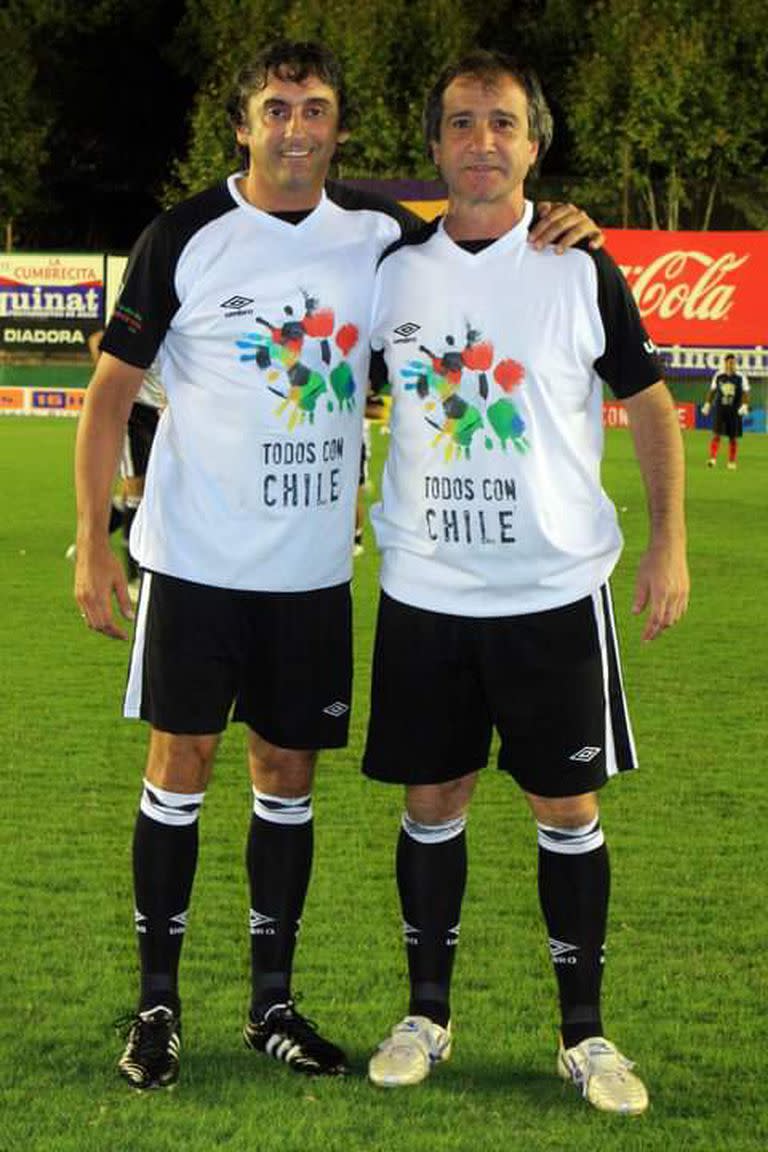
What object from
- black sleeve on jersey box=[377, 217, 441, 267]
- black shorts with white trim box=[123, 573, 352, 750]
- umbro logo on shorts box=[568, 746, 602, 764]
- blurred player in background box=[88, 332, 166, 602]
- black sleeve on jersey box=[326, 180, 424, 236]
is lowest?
blurred player in background box=[88, 332, 166, 602]

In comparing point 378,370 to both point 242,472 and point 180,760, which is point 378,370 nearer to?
point 242,472

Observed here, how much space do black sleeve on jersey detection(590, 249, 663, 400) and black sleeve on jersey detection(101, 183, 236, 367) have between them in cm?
83

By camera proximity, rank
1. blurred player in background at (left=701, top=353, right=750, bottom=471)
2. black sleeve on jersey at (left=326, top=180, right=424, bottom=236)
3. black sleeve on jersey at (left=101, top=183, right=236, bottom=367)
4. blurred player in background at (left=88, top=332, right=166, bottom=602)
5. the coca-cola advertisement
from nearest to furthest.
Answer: black sleeve on jersey at (left=101, top=183, right=236, bottom=367), black sleeve on jersey at (left=326, top=180, right=424, bottom=236), blurred player in background at (left=88, top=332, right=166, bottom=602), blurred player in background at (left=701, top=353, right=750, bottom=471), the coca-cola advertisement

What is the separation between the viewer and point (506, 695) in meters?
4.72

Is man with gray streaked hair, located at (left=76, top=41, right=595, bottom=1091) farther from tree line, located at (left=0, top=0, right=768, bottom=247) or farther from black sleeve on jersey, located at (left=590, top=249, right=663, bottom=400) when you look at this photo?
tree line, located at (left=0, top=0, right=768, bottom=247)

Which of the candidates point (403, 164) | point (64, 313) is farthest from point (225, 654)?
point (403, 164)

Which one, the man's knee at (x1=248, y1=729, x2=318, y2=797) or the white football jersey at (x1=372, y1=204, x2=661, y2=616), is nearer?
the white football jersey at (x1=372, y1=204, x2=661, y2=616)

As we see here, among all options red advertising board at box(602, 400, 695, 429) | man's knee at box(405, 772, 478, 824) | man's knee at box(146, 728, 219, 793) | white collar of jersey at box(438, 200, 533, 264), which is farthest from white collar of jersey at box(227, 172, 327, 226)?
red advertising board at box(602, 400, 695, 429)

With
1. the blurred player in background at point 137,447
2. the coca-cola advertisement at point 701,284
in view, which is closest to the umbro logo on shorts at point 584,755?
the blurred player in background at point 137,447

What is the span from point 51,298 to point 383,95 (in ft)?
70.2

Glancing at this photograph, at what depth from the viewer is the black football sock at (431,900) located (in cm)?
490

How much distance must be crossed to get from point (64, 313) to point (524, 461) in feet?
117

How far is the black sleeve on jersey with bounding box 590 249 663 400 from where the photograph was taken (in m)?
4.62

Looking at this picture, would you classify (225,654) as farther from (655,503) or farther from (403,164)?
(403,164)
